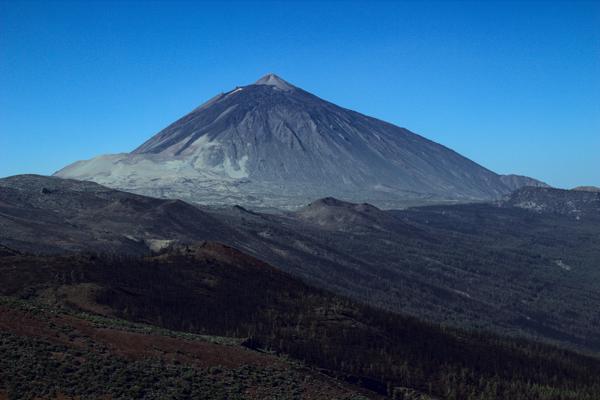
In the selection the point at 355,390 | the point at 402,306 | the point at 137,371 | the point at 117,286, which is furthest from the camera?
the point at 402,306

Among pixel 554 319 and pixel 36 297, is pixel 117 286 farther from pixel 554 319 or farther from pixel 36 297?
pixel 554 319

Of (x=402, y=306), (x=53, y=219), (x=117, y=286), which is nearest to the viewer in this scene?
(x=117, y=286)

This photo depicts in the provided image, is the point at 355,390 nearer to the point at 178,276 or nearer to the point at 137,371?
the point at 137,371

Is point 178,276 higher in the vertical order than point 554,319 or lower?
higher

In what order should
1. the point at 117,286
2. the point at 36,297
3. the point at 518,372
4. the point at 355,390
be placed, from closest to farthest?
the point at 355,390 → the point at 36,297 → the point at 117,286 → the point at 518,372

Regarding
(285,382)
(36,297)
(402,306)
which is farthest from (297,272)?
(285,382)

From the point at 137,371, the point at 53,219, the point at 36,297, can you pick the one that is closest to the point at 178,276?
the point at 36,297

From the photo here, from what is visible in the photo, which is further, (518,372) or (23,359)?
(518,372)
